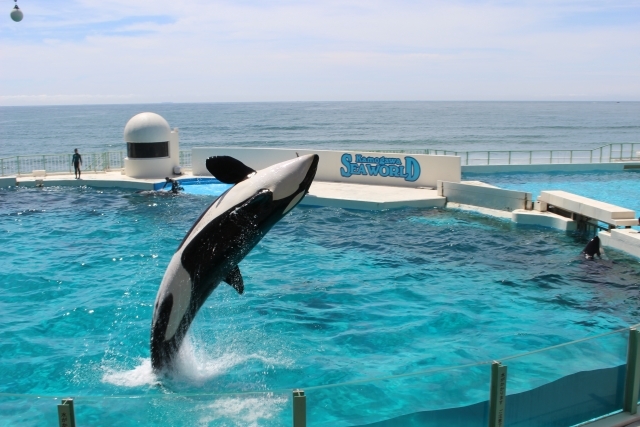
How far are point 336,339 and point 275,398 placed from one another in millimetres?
5457

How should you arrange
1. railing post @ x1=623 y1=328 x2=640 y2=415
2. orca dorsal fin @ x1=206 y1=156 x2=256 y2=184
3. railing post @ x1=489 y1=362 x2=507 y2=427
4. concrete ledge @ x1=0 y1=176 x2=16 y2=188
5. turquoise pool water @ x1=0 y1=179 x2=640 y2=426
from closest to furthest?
railing post @ x1=489 y1=362 x2=507 y2=427 → turquoise pool water @ x1=0 y1=179 x2=640 y2=426 → railing post @ x1=623 y1=328 x2=640 y2=415 → orca dorsal fin @ x1=206 y1=156 x2=256 y2=184 → concrete ledge @ x1=0 y1=176 x2=16 y2=188

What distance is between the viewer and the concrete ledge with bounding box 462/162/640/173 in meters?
25.8

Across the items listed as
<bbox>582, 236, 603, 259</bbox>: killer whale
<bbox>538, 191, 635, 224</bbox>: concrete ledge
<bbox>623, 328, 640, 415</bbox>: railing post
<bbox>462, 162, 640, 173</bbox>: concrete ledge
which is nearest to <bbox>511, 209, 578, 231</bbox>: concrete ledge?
<bbox>538, 191, 635, 224</bbox>: concrete ledge

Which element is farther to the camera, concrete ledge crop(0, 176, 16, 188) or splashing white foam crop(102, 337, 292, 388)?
concrete ledge crop(0, 176, 16, 188)

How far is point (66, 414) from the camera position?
12.8 feet

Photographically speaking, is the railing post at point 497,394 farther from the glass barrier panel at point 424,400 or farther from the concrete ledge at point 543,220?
the concrete ledge at point 543,220

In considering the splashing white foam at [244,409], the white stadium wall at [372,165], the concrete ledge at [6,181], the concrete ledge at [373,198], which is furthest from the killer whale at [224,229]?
the concrete ledge at [6,181]

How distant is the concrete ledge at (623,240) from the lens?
13.7m

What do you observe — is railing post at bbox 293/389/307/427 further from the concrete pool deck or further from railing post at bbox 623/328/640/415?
the concrete pool deck

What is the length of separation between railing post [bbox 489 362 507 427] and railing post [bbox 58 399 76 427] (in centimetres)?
279

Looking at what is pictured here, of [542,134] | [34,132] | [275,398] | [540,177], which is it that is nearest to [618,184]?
[540,177]

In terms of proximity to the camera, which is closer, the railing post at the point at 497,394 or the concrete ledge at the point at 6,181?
the railing post at the point at 497,394

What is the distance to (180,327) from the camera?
6.46m

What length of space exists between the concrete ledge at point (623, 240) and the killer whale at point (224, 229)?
10.2m
